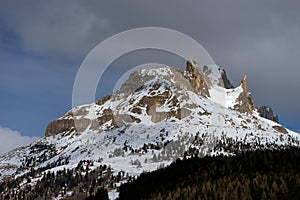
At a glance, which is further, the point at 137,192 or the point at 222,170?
the point at 137,192

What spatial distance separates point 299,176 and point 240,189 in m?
5.51

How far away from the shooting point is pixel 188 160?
48031mm

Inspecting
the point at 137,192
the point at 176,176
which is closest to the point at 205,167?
the point at 176,176

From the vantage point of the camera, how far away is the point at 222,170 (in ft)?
127

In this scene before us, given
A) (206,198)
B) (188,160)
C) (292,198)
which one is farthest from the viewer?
(188,160)

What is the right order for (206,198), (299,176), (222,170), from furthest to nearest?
(222,170)
(299,176)
(206,198)

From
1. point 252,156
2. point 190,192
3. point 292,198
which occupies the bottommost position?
point 292,198

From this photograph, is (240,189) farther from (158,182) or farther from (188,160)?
(188,160)

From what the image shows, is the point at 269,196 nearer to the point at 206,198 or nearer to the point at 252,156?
the point at 206,198

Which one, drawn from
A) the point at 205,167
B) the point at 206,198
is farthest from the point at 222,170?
the point at 206,198

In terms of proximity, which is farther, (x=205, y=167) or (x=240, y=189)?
(x=205, y=167)

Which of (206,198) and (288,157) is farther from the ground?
(288,157)

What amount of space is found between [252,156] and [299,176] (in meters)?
13.6

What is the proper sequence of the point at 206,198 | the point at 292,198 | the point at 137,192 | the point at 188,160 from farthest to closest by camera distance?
the point at 188,160
the point at 137,192
the point at 206,198
the point at 292,198
